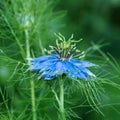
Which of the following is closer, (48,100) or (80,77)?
(80,77)

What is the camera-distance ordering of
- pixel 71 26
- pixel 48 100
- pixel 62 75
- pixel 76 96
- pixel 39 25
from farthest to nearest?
1. pixel 71 26
2. pixel 76 96
3. pixel 39 25
4. pixel 48 100
5. pixel 62 75

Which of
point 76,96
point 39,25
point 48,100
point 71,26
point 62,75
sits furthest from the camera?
point 71,26

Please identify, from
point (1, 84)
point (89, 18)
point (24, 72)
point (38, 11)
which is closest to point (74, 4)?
point (89, 18)

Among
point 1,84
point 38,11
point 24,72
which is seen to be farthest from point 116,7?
point 24,72

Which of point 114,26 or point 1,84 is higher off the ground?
point 114,26

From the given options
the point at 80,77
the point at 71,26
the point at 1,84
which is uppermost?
the point at 71,26

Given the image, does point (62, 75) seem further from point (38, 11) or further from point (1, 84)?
point (1, 84)
